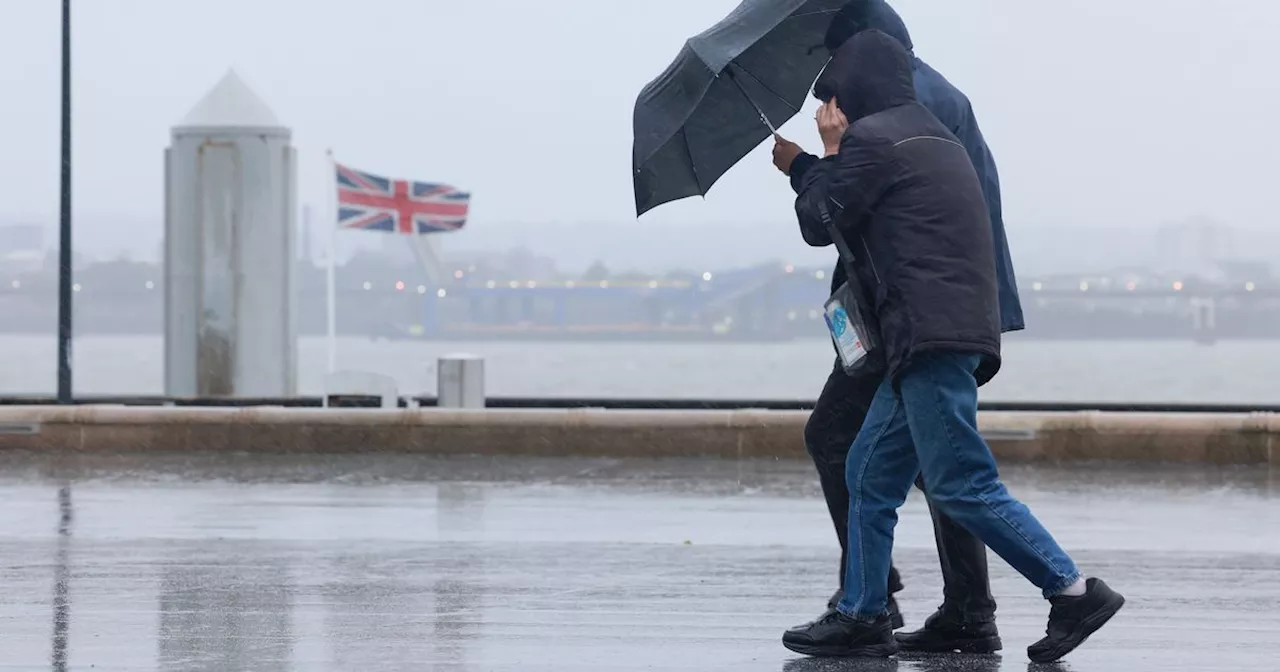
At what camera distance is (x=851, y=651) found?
232 inches

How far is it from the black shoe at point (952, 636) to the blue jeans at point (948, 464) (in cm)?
32

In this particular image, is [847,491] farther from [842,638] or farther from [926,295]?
[926,295]

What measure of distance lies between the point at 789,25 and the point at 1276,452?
295 inches

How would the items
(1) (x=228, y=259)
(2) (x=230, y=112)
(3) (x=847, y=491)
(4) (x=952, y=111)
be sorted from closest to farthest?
(4) (x=952, y=111), (3) (x=847, y=491), (1) (x=228, y=259), (2) (x=230, y=112)

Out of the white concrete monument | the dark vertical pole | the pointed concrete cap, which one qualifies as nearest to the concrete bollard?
the dark vertical pole

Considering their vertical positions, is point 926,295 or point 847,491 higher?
point 926,295

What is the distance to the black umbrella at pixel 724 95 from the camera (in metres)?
6.11

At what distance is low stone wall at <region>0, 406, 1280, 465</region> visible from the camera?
12.8 meters

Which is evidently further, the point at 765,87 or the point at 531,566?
the point at 531,566

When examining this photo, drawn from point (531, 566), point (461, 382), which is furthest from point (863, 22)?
point (461, 382)

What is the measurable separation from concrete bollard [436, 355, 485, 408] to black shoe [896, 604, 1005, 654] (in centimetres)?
885

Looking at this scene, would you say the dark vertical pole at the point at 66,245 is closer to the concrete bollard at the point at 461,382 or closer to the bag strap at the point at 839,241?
the concrete bollard at the point at 461,382

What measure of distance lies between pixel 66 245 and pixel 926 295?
1208 cm


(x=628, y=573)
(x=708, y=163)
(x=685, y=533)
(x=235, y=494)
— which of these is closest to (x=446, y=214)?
(x=235, y=494)
